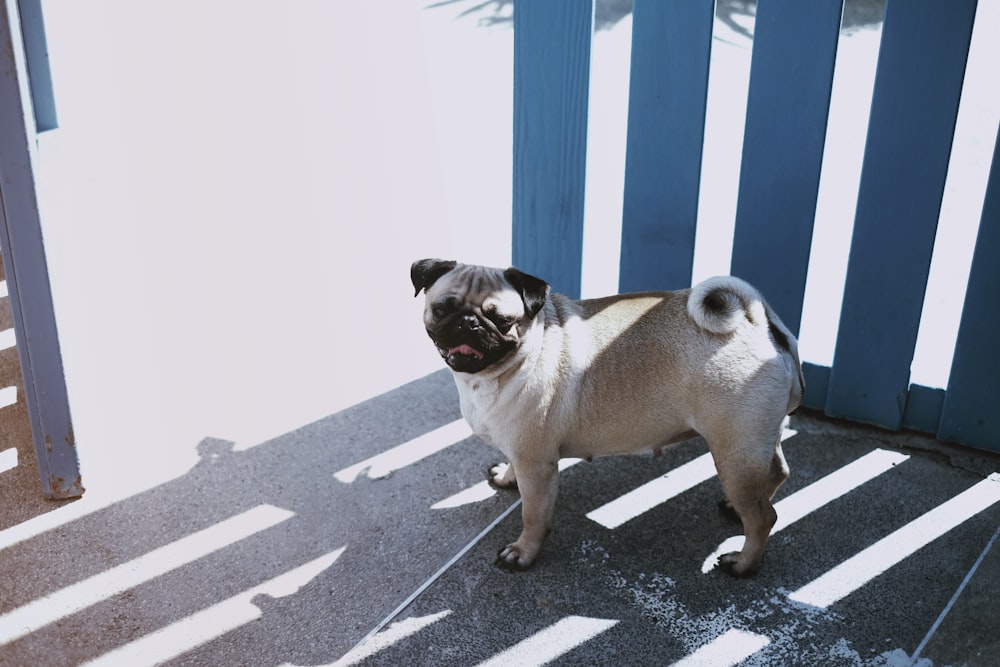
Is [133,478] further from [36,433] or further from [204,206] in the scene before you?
[204,206]

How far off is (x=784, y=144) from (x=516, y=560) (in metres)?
1.93

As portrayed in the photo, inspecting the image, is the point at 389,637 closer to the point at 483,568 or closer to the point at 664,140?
the point at 483,568

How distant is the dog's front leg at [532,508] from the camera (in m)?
2.77

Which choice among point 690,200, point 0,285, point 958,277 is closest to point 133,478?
point 0,285

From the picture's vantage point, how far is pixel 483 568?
287 centimetres

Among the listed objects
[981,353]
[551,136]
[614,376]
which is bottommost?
[981,353]

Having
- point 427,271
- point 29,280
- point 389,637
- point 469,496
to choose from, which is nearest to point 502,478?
point 469,496

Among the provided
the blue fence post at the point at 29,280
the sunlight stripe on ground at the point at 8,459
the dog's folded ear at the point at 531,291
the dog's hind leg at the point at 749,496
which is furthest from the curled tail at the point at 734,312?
the sunlight stripe on ground at the point at 8,459

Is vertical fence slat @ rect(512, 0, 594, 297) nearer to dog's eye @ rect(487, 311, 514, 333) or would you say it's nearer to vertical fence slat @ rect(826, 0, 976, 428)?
vertical fence slat @ rect(826, 0, 976, 428)

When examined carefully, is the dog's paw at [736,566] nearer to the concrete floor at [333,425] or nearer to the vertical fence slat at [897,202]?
the concrete floor at [333,425]

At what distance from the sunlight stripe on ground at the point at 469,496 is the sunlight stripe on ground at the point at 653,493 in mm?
404

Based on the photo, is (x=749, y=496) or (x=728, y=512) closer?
(x=749, y=496)

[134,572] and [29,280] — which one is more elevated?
[29,280]

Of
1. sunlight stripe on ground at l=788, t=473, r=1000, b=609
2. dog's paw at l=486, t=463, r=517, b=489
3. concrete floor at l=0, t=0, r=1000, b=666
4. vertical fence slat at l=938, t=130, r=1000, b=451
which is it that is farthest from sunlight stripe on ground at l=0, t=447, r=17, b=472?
vertical fence slat at l=938, t=130, r=1000, b=451
